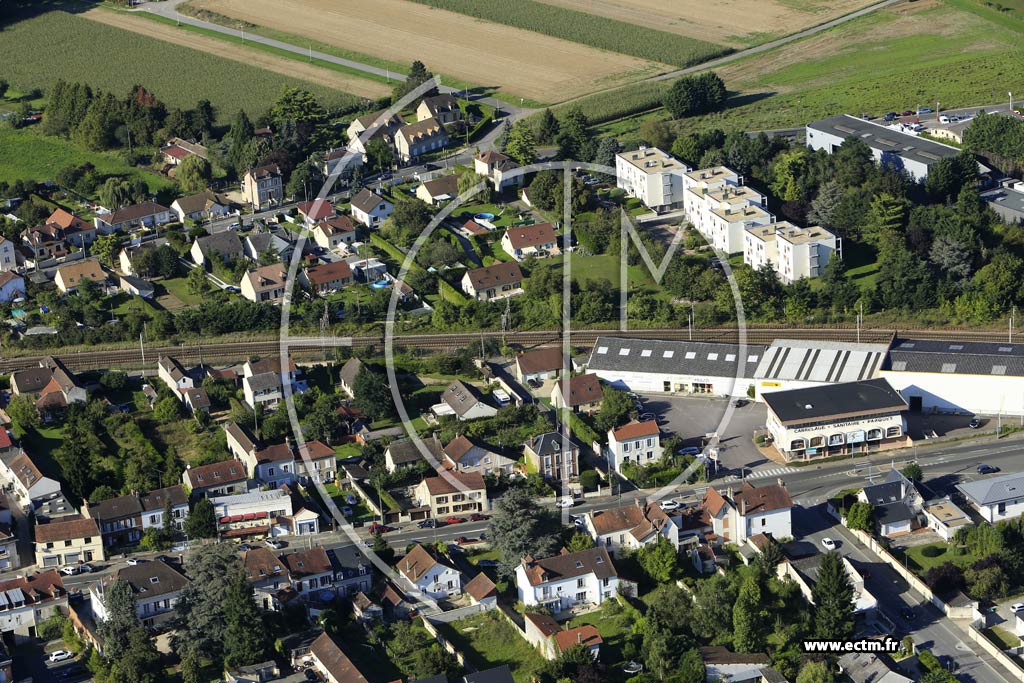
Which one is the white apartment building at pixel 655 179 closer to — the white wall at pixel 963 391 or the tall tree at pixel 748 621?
the white wall at pixel 963 391

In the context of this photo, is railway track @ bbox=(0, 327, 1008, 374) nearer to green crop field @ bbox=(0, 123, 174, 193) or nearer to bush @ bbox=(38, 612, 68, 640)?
bush @ bbox=(38, 612, 68, 640)

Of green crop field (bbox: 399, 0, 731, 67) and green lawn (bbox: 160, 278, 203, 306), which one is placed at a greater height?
green crop field (bbox: 399, 0, 731, 67)

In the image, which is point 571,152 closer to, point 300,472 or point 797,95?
point 797,95

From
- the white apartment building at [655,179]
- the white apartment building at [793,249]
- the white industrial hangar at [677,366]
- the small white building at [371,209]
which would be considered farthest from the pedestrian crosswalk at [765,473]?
the small white building at [371,209]

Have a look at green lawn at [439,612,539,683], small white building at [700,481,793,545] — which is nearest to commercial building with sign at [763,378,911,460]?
small white building at [700,481,793,545]

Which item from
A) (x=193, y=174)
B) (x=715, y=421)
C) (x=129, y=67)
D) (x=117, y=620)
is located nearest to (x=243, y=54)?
(x=129, y=67)
